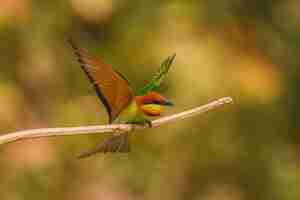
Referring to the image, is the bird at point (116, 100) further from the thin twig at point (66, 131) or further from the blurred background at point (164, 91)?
the blurred background at point (164, 91)

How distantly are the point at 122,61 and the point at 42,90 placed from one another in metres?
0.22

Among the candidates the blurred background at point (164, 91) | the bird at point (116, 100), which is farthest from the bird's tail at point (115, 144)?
the blurred background at point (164, 91)

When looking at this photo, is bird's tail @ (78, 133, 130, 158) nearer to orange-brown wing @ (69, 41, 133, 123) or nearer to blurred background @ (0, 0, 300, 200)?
orange-brown wing @ (69, 41, 133, 123)

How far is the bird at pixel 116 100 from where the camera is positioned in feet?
1.19

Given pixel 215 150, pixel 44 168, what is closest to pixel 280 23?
pixel 215 150

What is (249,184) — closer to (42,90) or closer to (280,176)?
(280,176)

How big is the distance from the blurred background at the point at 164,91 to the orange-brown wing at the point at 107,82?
1.38m

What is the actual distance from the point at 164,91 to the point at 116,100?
1.42 metres

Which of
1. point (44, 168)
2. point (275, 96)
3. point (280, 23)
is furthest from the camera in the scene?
point (280, 23)

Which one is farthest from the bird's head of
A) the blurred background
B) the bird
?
the blurred background

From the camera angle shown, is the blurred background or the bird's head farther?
the blurred background

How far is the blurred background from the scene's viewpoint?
5.98 feet

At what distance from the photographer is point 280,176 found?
1989 mm

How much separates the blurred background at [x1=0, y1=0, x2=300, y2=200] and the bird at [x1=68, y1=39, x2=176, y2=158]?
1.34m
